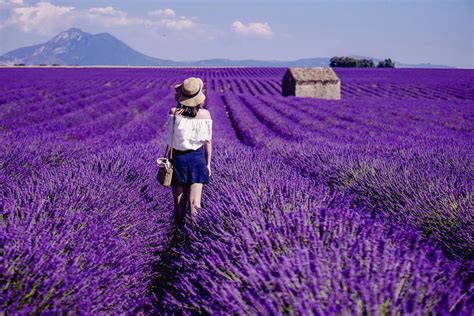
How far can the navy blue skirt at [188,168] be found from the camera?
120 inches

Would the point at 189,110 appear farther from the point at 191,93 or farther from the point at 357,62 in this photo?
the point at 357,62

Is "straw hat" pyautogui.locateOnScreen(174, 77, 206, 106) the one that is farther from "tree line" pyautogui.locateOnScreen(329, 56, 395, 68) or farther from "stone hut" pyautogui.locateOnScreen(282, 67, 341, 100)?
"tree line" pyautogui.locateOnScreen(329, 56, 395, 68)

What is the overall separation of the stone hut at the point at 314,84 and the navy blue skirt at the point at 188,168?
20.1 meters

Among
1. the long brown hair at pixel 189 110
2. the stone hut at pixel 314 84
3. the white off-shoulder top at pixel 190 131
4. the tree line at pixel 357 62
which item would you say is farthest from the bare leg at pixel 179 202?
the tree line at pixel 357 62

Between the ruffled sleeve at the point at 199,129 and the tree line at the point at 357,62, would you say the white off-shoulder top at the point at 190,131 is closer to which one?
the ruffled sleeve at the point at 199,129

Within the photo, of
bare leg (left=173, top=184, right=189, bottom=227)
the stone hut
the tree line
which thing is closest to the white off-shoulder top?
bare leg (left=173, top=184, right=189, bottom=227)

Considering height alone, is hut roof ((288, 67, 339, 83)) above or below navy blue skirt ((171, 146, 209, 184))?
above

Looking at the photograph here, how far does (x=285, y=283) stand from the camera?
1337 mm

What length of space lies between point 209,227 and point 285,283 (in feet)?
3.69

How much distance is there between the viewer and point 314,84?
75.7 ft

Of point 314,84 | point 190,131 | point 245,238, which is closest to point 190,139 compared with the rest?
point 190,131

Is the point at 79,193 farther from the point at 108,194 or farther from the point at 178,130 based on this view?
the point at 178,130

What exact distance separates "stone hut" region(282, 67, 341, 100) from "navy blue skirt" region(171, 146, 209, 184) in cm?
2012

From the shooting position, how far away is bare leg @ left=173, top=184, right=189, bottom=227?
315 cm
